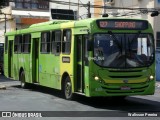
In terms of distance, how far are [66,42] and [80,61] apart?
1436 mm

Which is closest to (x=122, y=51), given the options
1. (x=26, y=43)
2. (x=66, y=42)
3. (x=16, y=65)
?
(x=66, y=42)

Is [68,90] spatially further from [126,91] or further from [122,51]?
[122,51]

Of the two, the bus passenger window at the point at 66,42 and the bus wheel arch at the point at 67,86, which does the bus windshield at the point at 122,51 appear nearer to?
the bus passenger window at the point at 66,42

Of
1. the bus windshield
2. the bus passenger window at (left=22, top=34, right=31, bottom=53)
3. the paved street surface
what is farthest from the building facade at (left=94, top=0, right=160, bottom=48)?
the bus windshield

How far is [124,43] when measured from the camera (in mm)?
14945

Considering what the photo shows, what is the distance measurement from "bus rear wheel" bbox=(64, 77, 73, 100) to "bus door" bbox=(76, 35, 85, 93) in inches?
28.4

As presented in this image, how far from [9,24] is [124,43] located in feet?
201

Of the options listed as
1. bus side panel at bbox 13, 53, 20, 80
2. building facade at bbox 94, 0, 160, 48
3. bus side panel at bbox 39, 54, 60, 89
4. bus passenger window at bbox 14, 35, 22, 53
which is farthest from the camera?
building facade at bbox 94, 0, 160, 48

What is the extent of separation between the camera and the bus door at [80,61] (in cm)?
1562

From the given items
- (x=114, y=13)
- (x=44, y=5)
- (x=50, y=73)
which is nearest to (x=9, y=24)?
(x=114, y=13)

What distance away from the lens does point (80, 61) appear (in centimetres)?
1591

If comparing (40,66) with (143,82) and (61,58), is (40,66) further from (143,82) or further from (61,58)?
(143,82)

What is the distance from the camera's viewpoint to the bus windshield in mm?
14711

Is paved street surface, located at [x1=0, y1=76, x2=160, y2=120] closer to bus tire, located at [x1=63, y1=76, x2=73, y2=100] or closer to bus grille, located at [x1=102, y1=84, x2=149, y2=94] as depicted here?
bus tire, located at [x1=63, y1=76, x2=73, y2=100]
